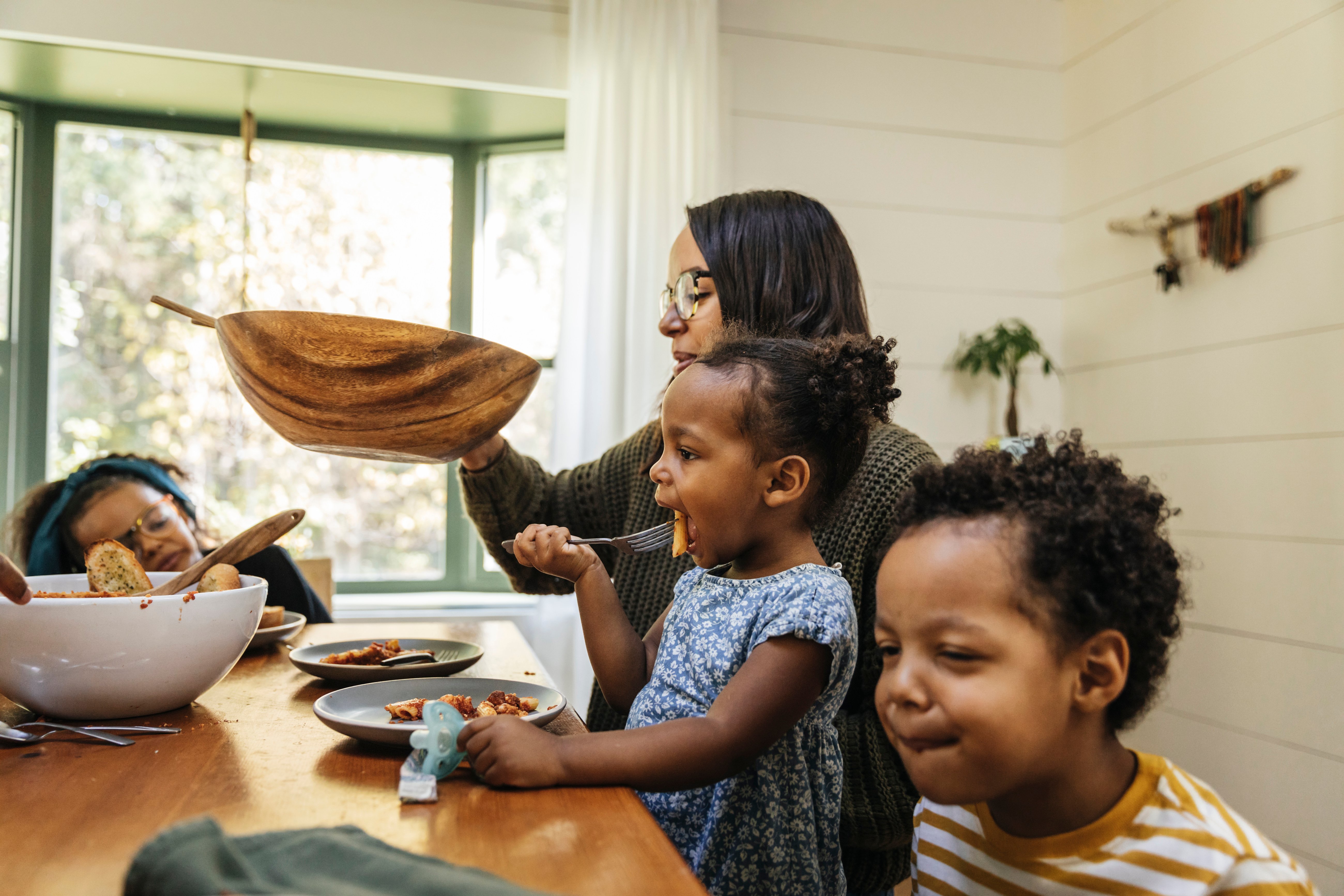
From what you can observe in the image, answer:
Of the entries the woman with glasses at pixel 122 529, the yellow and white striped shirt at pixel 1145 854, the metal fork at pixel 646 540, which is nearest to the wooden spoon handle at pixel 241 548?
the metal fork at pixel 646 540

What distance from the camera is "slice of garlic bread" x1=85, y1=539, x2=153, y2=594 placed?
Answer: 1063 mm

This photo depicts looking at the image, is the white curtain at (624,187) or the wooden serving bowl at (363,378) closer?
the wooden serving bowl at (363,378)

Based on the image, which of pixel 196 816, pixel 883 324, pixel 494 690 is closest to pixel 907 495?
pixel 494 690

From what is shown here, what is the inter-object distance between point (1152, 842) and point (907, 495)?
333mm

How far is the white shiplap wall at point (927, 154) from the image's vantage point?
3158 millimetres

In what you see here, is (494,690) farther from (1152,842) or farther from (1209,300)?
(1209,300)

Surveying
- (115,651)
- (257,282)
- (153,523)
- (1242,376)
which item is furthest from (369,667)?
(257,282)

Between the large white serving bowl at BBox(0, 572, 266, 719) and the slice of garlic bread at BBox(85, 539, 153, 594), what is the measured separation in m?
0.14

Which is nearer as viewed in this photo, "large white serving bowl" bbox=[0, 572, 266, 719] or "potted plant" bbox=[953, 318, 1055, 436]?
"large white serving bowl" bbox=[0, 572, 266, 719]

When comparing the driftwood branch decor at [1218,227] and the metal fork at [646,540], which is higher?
the driftwood branch decor at [1218,227]

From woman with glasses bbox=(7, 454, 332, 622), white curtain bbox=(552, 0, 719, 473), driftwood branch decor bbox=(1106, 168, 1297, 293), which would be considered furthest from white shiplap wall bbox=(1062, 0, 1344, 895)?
woman with glasses bbox=(7, 454, 332, 622)

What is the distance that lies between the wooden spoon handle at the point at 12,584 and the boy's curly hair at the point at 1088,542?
811 mm

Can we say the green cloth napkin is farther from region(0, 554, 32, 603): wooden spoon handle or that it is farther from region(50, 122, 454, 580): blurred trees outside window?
region(50, 122, 454, 580): blurred trees outside window

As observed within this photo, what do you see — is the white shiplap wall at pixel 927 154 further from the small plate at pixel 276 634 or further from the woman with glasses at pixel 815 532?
the small plate at pixel 276 634
